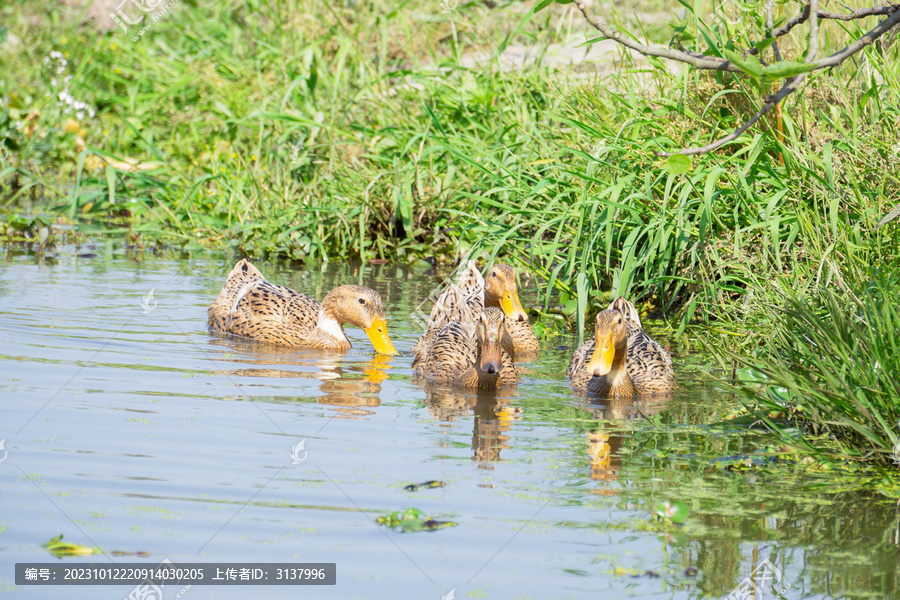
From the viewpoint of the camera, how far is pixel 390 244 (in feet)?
35.4

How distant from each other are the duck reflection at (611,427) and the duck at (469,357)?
2.02ft

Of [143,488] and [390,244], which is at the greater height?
[390,244]

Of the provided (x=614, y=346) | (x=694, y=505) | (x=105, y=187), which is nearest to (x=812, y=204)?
(x=614, y=346)

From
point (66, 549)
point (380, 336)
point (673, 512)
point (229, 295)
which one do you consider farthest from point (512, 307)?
point (66, 549)

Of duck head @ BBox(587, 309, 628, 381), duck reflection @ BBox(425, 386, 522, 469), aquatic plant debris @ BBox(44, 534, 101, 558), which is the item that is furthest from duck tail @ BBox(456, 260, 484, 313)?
aquatic plant debris @ BBox(44, 534, 101, 558)

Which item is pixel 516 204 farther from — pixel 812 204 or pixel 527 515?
pixel 527 515

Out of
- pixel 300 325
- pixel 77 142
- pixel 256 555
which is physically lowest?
pixel 256 555

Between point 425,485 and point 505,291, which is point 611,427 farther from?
point 505,291

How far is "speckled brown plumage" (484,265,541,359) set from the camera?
799cm

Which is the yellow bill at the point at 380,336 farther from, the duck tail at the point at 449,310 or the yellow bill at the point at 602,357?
the yellow bill at the point at 602,357

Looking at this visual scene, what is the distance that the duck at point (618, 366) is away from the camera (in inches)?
257

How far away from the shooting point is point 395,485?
4652 mm

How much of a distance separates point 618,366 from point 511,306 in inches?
61.8

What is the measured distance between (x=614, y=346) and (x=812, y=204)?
1.79m
